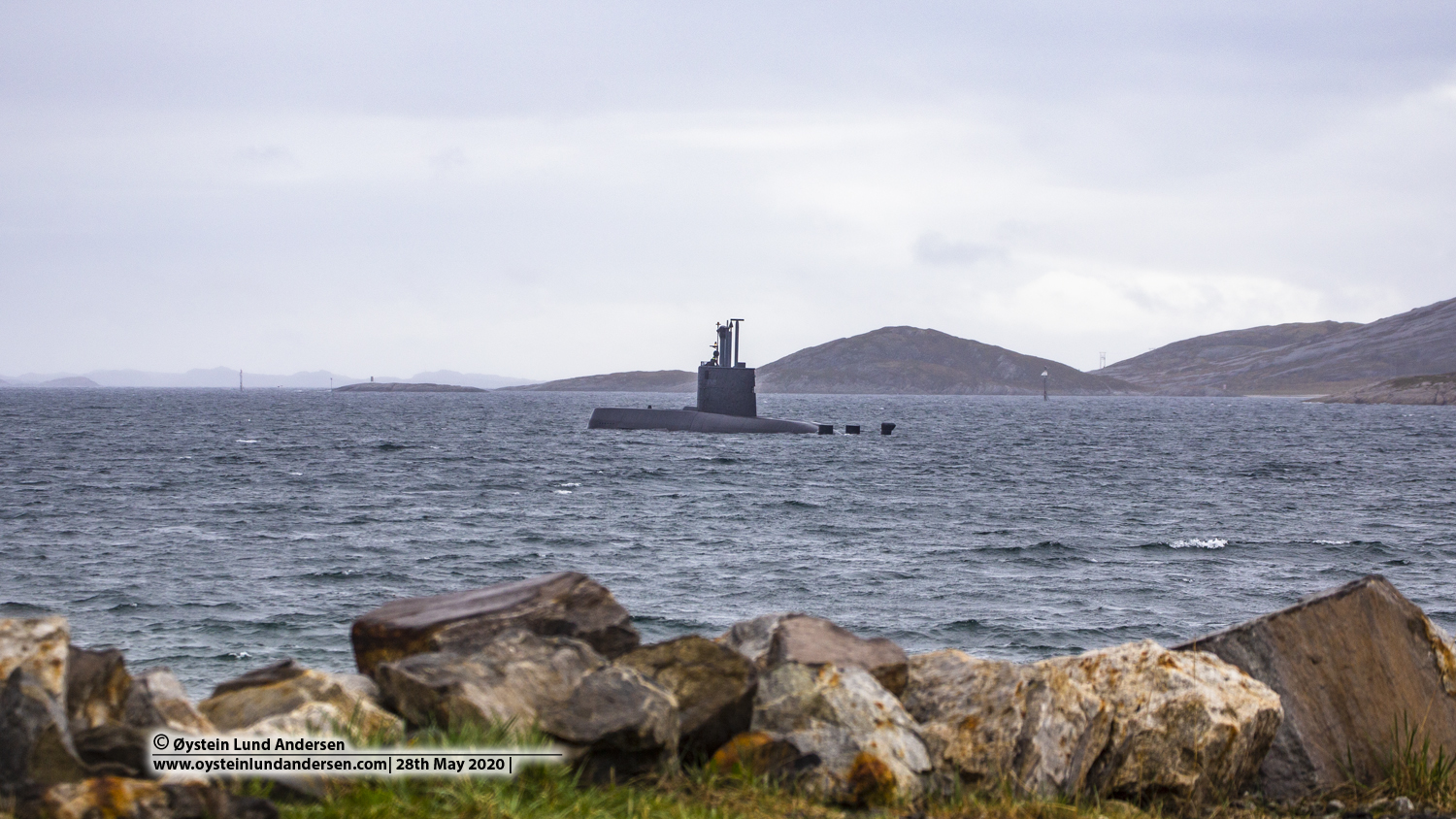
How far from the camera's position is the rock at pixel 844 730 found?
5836mm

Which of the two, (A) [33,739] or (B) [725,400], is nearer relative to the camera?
(A) [33,739]

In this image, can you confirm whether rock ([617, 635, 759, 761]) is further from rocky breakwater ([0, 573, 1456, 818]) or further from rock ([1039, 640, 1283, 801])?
rock ([1039, 640, 1283, 801])

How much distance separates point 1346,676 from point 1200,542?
26.1 metres

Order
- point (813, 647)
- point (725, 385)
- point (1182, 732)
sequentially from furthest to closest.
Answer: point (725, 385)
point (813, 647)
point (1182, 732)

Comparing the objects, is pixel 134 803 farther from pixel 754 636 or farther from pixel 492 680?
pixel 754 636

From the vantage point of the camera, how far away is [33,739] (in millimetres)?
4848

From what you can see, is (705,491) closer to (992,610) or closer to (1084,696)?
(992,610)

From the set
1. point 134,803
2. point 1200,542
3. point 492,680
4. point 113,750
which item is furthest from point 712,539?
point 134,803

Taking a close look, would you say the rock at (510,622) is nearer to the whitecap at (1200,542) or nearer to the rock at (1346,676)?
the rock at (1346,676)

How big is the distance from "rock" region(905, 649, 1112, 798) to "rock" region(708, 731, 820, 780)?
3.27 ft

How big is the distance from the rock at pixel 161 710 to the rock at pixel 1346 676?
598 cm

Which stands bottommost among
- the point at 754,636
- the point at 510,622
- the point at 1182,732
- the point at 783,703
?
the point at 1182,732

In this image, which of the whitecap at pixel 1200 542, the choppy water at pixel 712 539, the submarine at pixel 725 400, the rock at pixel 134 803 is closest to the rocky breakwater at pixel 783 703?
the rock at pixel 134 803

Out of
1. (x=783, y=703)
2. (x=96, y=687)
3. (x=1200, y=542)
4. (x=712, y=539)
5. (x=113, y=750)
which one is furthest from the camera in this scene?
(x=712, y=539)
